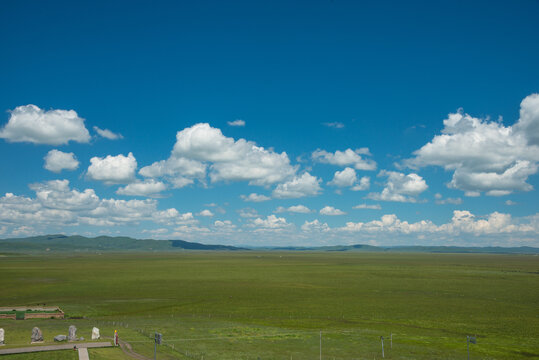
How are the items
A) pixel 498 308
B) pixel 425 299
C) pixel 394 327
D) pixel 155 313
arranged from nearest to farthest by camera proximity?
pixel 394 327 < pixel 155 313 < pixel 498 308 < pixel 425 299

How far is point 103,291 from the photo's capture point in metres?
99.6

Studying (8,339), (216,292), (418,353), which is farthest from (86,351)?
(216,292)

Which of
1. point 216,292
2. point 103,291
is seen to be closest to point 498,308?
point 216,292

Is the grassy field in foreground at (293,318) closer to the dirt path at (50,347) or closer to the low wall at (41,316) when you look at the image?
the dirt path at (50,347)

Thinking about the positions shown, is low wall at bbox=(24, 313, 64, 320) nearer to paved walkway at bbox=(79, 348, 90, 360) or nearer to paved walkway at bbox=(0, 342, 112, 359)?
paved walkway at bbox=(0, 342, 112, 359)

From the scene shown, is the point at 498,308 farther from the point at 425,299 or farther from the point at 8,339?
the point at 8,339

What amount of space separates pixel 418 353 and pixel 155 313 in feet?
144

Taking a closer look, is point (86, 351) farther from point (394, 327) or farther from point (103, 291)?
point (103, 291)

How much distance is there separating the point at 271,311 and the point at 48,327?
35.9 meters

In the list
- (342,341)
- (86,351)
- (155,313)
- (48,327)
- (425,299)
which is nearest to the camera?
(86,351)

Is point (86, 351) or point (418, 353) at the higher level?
point (86, 351)

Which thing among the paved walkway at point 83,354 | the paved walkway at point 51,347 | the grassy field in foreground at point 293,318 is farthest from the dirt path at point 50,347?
the grassy field in foreground at point 293,318

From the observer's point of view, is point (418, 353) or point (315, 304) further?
point (315, 304)

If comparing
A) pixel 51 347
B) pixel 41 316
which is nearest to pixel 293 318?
pixel 51 347
